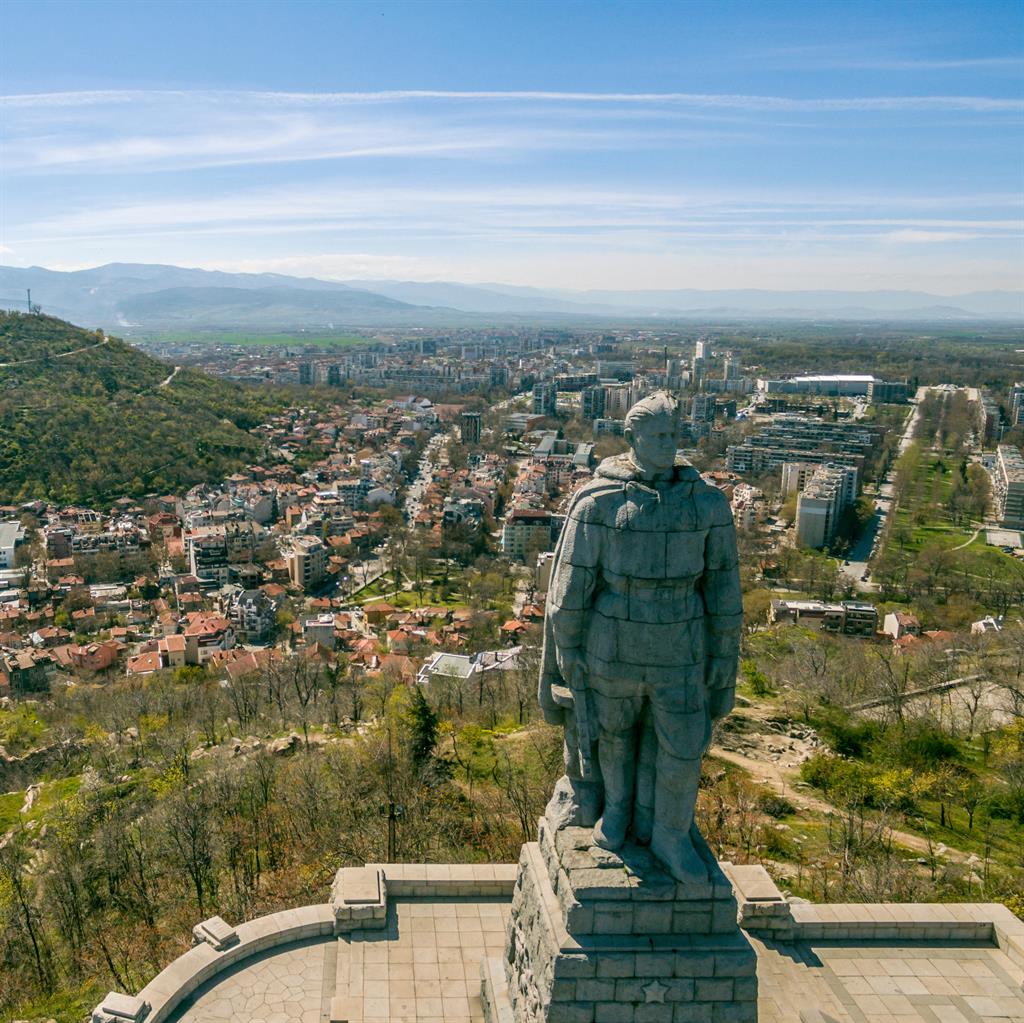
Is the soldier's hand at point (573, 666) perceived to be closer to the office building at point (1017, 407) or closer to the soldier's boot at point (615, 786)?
the soldier's boot at point (615, 786)

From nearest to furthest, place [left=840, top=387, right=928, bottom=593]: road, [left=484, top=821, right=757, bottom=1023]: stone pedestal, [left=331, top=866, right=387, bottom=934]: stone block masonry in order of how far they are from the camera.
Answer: [left=484, top=821, right=757, bottom=1023]: stone pedestal → [left=331, top=866, right=387, bottom=934]: stone block masonry → [left=840, top=387, right=928, bottom=593]: road

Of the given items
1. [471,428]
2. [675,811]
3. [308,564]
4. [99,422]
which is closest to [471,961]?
[675,811]

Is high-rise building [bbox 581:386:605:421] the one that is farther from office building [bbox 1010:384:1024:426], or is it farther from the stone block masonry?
the stone block masonry

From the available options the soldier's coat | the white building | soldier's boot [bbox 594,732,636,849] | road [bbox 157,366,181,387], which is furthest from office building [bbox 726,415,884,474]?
soldier's boot [bbox 594,732,636,849]

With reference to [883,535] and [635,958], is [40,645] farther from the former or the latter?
[883,535]

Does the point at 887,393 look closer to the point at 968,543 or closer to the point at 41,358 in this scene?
the point at 968,543
